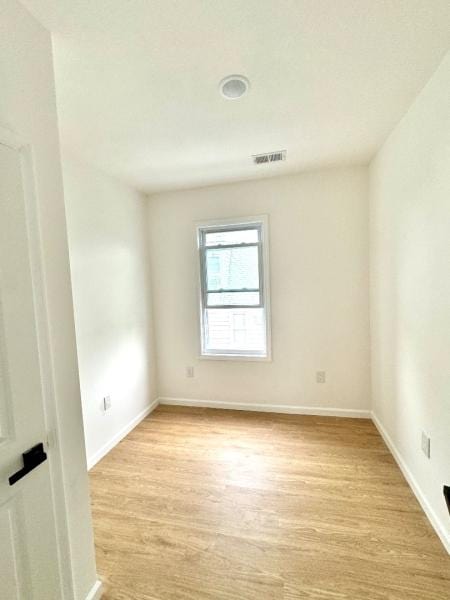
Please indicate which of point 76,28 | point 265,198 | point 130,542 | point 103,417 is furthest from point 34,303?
point 265,198

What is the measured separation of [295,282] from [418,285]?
1389 millimetres

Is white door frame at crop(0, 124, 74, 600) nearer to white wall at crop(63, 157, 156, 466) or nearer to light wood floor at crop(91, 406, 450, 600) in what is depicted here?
light wood floor at crop(91, 406, 450, 600)

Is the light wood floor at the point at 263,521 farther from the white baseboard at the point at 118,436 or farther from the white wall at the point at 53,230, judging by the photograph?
the white wall at the point at 53,230

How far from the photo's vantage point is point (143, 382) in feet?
11.0

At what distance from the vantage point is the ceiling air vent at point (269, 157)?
253 centimetres

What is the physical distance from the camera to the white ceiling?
118cm

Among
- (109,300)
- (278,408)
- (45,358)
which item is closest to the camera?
(45,358)

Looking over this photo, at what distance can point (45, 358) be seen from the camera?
45.6 inches

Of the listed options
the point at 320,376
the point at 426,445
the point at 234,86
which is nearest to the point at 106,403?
the point at 320,376

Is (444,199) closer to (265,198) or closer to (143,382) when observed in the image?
(265,198)

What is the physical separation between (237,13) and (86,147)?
1566mm

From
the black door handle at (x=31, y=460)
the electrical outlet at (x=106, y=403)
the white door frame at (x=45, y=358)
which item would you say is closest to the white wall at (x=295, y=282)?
the electrical outlet at (x=106, y=403)

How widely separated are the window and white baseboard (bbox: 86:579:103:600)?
2225 mm

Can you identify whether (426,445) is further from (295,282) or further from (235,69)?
(235,69)
